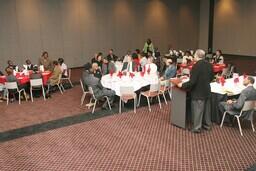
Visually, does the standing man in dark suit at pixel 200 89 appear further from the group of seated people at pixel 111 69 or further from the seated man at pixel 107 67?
the seated man at pixel 107 67

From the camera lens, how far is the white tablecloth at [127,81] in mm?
8156

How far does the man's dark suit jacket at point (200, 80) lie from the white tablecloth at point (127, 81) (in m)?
2.06

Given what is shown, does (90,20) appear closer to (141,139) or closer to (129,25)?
(129,25)

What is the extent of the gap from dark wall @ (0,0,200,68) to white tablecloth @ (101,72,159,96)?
6377 mm

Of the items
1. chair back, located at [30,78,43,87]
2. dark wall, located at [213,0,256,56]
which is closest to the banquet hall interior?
chair back, located at [30,78,43,87]

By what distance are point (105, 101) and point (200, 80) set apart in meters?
3.12

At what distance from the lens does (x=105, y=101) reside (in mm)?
8414

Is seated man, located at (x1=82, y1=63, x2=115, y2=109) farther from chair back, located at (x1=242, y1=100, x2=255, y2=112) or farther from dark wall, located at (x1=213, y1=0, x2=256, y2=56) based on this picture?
dark wall, located at (x1=213, y1=0, x2=256, y2=56)

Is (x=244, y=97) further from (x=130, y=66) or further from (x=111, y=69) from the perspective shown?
(x=111, y=69)

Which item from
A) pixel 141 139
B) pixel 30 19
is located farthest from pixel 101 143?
pixel 30 19

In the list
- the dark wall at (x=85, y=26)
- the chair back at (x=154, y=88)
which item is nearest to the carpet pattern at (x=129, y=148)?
the chair back at (x=154, y=88)

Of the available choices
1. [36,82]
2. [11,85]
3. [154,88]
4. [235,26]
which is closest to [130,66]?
[154,88]

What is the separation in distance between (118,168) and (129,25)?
13.1 metres

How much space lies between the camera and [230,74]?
33.2 ft
